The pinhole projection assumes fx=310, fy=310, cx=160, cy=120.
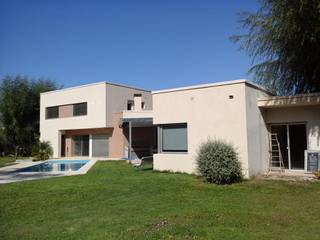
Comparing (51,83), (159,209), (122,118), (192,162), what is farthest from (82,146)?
(159,209)

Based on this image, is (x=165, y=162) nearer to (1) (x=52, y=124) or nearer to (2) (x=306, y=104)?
(2) (x=306, y=104)

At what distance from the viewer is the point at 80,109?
3156cm

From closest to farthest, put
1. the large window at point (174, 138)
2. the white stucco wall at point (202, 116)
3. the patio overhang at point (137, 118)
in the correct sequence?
the white stucco wall at point (202, 116), the large window at point (174, 138), the patio overhang at point (137, 118)

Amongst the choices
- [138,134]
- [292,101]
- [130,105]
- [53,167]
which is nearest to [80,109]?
[130,105]

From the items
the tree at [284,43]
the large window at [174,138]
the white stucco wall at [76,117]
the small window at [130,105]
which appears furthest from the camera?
the small window at [130,105]

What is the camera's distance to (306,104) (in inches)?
586

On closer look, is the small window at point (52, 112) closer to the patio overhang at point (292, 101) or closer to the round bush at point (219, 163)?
the round bush at point (219, 163)

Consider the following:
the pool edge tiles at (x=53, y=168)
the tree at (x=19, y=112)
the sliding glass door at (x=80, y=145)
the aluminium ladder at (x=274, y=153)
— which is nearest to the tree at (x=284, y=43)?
the aluminium ladder at (x=274, y=153)

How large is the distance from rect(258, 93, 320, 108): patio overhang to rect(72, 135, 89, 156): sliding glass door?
68.5ft

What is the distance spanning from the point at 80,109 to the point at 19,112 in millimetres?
10721

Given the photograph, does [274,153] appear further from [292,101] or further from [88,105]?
[88,105]

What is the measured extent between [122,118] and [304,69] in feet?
53.8

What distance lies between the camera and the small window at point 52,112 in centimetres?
3403

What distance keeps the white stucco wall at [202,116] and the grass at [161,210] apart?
2.67m
